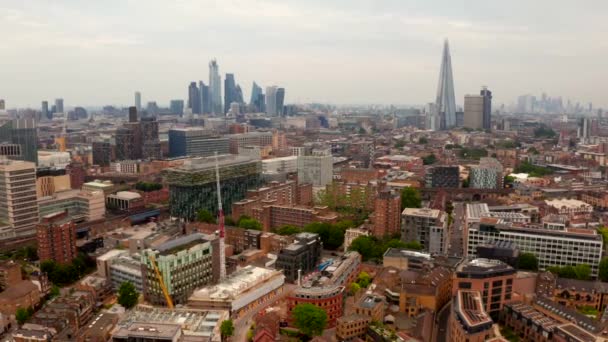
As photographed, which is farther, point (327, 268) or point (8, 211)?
point (8, 211)

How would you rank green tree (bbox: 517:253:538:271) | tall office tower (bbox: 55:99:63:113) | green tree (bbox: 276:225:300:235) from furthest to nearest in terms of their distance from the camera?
tall office tower (bbox: 55:99:63:113) → green tree (bbox: 276:225:300:235) → green tree (bbox: 517:253:538:271)

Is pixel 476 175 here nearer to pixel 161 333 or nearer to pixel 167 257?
pixel 167 257

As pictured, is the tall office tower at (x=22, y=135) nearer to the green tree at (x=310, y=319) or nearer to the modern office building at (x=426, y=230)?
the modern office building at (x=426, y=230)

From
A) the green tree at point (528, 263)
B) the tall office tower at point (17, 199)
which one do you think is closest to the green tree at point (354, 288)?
the green tree at point (528, 263)

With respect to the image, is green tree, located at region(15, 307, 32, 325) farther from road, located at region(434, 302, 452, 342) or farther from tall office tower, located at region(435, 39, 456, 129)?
tall office tower, located at region(435, 39, 456, 129)

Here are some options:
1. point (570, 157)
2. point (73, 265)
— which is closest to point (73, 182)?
point (73, 265)

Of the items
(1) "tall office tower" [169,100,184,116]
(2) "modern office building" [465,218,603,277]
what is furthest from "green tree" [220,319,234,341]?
(1) "tall office tower" [169,100,184,116]
